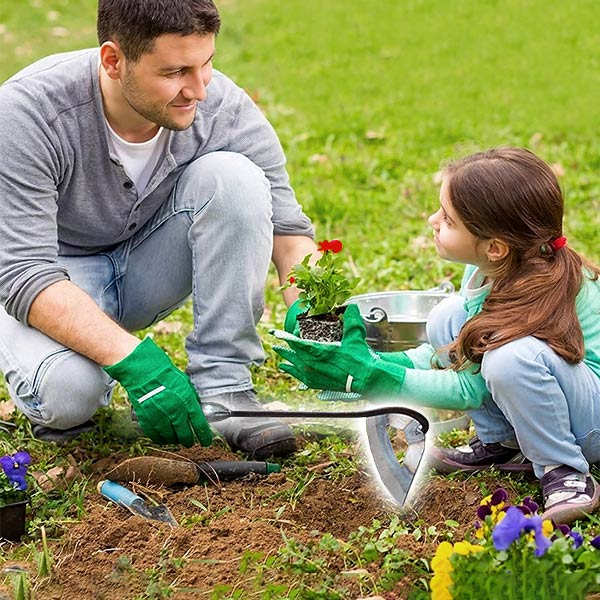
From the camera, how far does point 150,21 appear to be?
284 cm

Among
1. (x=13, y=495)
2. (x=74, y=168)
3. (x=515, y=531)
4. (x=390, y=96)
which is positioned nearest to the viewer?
(x=515, y=531)

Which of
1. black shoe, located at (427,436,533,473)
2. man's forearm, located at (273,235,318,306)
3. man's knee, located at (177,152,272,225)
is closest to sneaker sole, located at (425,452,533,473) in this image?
black shoe, located at (427,436,533,473)

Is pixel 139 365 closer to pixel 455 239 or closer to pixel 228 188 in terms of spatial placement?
pixel 228 188

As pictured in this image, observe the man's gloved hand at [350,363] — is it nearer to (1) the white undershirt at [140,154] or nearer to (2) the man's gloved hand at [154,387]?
(2) the man's gloved hand at [154,387]

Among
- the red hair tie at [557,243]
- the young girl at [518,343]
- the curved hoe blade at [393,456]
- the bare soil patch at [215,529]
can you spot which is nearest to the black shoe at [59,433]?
the bare soil patch at [215,529]

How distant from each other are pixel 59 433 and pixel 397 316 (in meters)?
1.16

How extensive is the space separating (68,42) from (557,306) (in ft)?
24.6

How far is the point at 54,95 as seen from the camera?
3.01 meters

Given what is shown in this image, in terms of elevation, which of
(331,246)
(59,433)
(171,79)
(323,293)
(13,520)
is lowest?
(59,433)

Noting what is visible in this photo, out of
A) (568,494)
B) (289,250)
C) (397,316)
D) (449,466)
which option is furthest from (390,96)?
(568,494)

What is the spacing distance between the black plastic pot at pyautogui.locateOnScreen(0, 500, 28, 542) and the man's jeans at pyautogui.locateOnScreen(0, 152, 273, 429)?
1.32ft

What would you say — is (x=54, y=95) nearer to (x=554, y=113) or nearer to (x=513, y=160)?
(x=513, y=160)

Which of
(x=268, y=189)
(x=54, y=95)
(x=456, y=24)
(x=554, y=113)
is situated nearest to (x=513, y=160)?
(x=268, y=189)

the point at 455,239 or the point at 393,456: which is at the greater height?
the point at 455,239
